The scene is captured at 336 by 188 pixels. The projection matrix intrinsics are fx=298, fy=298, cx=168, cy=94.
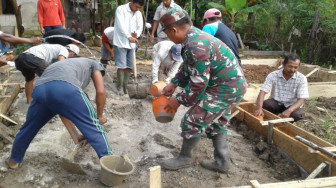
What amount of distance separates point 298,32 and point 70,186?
941 centimetres

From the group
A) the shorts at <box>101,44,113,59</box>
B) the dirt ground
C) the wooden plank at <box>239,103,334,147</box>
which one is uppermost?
the shorts at <box>101,44,113,59</box>

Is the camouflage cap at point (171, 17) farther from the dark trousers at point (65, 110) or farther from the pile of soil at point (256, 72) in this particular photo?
the pile of soil at point (256, 72)

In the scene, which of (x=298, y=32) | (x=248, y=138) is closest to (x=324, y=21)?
(x=298, y=32)

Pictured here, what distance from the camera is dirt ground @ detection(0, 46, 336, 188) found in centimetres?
289

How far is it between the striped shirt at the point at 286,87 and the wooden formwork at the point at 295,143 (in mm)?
339

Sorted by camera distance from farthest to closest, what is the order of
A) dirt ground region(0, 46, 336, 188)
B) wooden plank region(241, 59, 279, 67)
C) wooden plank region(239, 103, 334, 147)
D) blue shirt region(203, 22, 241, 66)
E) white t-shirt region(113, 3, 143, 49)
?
wooden plank region(241, 59, 279, 67) < white t-shirt region(113, 3, 143, 49) < blue shirt region(203, 22, 241, 66) < wooden plank region(239, 103, 334, 147) < dirt ground region(0, 46, 336, 188)

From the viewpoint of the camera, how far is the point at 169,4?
6008mm

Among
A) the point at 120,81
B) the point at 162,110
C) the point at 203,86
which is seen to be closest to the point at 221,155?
the point at 162,110

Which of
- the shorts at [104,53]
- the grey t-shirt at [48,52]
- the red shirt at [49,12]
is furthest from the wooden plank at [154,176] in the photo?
the red shirt at [49,12]

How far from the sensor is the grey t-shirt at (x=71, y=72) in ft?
8.36

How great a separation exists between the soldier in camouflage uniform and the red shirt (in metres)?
4.93

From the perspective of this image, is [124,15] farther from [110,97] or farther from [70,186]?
[70,186]

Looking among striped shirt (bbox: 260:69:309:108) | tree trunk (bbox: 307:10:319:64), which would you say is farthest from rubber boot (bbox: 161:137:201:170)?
tree trunk (bbox: 307:10:319:64)

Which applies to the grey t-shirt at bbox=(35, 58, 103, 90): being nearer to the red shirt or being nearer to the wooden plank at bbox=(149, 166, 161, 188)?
the wooden plank at bbox=(149, 166, 161, 188)
